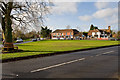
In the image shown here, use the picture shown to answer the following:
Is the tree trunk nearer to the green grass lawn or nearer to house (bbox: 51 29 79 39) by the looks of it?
the green grass lawn

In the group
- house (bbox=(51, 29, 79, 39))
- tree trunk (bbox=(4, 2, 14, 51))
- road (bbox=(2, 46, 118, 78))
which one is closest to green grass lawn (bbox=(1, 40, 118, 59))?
tree trunk (bbox=(4, 2, 14, 51))

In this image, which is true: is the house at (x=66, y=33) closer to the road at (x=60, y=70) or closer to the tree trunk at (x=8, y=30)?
the tree trunk at (x=8, y=30)

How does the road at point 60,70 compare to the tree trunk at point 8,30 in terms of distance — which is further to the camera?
the tree trunk at point 8,30

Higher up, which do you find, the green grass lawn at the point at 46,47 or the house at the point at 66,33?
the house at the point at 66,33

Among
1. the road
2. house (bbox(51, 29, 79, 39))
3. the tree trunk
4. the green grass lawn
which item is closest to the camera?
the road

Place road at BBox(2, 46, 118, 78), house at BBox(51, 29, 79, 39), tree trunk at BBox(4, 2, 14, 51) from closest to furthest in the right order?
road at BBox(2, 46, 118, 78) → tree trunk at BBox(4, 2, 14, 51) → house at BBox(51, 29, 79, 39)

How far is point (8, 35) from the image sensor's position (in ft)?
49.0

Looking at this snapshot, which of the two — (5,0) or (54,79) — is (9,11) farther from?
(54,79)

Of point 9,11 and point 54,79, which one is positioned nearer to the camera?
point 54,79

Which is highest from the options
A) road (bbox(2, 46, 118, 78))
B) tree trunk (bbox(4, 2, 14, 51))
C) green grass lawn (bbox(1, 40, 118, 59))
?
tree trunk (bbox(4, 2, 14, 51))

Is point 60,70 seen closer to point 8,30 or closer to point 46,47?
point 8,30

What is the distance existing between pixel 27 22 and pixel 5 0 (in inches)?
133

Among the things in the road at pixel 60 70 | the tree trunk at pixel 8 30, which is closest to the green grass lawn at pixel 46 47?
the tree trunk at pixel 8 30

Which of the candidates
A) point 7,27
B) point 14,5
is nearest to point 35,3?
point 14,5
